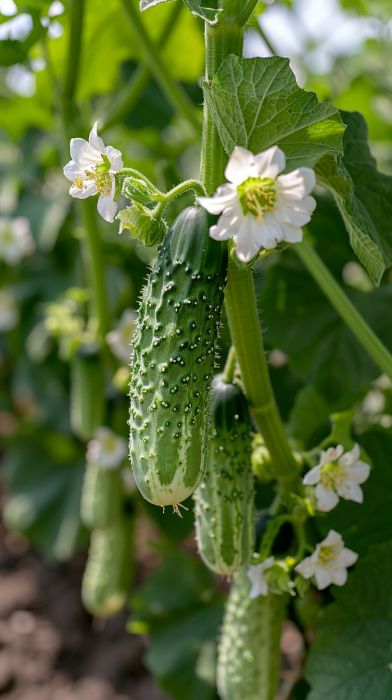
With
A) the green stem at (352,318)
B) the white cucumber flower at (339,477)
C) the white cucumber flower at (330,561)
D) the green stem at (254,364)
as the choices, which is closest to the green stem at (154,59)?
the green stem at (352,318)

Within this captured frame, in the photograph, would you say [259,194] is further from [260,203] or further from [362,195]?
[362,195]

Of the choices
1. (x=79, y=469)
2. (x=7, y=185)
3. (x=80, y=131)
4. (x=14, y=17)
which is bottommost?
(x=79, y=469)

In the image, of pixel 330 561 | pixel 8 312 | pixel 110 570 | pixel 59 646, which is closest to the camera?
pixel 330 561

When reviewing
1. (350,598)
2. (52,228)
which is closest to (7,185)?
(52,228)

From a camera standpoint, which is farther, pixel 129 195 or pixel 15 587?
pixel 15 587

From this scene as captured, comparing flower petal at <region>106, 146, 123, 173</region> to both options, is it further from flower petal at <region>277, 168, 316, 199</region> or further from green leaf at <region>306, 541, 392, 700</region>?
green leaf at <region>306, 541, 392, 700</region>

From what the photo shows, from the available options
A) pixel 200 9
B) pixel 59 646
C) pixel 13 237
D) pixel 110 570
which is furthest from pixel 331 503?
pixel 13 237

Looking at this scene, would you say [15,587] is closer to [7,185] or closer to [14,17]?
[7,185]
